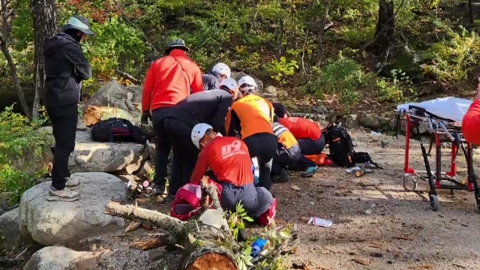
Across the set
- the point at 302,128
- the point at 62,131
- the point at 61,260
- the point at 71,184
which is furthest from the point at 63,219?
the point at 302,128

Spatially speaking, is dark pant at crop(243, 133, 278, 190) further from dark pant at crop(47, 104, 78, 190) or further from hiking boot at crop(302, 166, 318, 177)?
dark pant at crop(47, 104, 78, 190)

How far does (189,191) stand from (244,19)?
9.57 meters

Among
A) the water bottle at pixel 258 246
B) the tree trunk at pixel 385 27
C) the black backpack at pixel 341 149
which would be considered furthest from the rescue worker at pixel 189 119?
the tree trunk at pixel 385 27

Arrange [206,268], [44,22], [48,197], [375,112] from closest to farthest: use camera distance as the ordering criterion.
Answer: [206,268] < [48,197] < [44,22] < [375,112]

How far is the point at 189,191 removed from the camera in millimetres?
4609

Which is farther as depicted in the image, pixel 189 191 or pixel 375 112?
pixel 375 112

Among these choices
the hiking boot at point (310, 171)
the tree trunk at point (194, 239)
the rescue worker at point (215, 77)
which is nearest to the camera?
the tree trunk at point (194, 239)

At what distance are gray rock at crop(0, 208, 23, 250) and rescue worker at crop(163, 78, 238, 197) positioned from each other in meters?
1.82

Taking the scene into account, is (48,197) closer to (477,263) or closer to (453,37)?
(477,263)

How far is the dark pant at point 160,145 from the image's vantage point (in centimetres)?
582

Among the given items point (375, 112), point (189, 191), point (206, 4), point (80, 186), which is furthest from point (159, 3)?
point (189, 191)

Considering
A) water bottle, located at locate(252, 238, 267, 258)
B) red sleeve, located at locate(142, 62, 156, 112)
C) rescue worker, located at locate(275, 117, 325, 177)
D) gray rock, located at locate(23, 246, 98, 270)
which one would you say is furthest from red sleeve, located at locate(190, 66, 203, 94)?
water bottle, located at locate(252, 238, 267, 258)

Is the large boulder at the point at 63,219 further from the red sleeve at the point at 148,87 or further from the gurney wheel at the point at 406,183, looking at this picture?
the gurney wheel at the point at 406,183

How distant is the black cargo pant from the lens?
686cm
